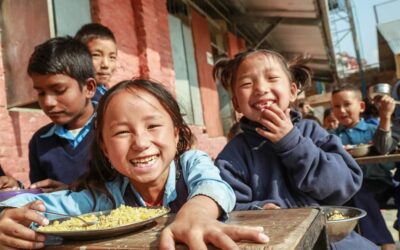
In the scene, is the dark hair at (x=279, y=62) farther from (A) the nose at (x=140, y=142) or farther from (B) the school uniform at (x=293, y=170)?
(A) the nose at (x=140, y=142)

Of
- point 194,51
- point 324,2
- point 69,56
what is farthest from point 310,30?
point 69,56

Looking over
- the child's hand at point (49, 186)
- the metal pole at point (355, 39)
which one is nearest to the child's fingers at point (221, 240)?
the child's hand at point (49, 186)

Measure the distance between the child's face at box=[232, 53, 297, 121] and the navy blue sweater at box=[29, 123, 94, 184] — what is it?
841mm

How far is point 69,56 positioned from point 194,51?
5000mm

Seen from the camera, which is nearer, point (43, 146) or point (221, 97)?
point (43, 146)

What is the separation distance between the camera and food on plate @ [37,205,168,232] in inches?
40.6

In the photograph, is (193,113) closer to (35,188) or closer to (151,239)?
(35,188)

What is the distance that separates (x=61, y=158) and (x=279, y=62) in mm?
1241

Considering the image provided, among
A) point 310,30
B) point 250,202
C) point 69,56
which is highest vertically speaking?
point 310,30

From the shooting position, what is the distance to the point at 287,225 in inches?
35.6

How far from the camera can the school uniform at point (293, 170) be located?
1526 millimetres

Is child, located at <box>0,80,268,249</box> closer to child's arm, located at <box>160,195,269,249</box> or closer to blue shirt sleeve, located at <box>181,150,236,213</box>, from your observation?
blue shirt sleeve, located at <box>181,150,236,213</box>

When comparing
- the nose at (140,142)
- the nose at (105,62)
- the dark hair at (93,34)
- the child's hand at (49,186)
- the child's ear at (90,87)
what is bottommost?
the child's hand at (49,186)

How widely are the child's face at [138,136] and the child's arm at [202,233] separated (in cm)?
44
